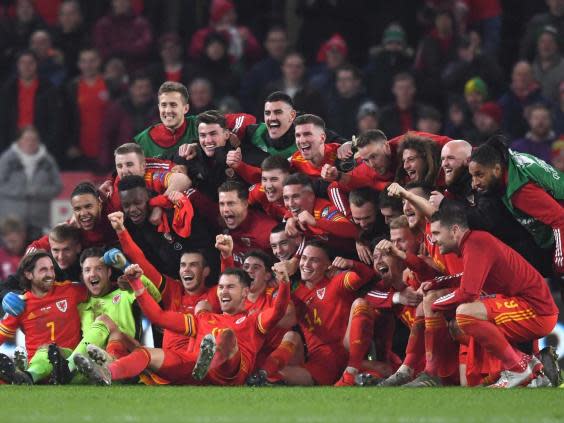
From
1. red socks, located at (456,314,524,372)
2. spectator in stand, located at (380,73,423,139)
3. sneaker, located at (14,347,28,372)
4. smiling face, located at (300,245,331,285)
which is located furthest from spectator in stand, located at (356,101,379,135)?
sneaker, located at (14,347,28,372)

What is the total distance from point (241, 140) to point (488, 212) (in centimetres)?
251

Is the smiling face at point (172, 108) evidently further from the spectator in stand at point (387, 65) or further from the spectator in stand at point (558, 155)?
the spectator in stand at point (387, 65)

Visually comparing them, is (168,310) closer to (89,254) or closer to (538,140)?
(89,254)

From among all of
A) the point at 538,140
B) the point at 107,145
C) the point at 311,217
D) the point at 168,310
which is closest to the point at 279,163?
the point at 311,217

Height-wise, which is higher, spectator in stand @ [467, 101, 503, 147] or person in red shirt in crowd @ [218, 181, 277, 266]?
spectator in stand @ [467, 101, 503, 147]

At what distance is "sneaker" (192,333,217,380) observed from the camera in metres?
10.5

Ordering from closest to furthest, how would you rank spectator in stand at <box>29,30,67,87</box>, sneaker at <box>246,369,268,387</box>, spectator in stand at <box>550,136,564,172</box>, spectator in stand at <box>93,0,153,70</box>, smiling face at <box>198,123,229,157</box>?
sneaker at <box>246,369,268,387</box> → smiling face at <box>198,123,229,157</box> → spectator in stand at <box>550,136,564,172</box> → spectator in stand at <box>29,30,67,87</box> → spectator in stand at <box>93,0,153,70</box>

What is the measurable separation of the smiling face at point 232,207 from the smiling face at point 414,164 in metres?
1.41

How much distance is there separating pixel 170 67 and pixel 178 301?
5518 mm

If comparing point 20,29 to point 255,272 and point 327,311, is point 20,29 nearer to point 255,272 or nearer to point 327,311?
point 255,272

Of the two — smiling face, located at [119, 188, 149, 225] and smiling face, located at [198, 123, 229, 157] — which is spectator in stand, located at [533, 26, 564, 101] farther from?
smiling face, located at [119, 188, 149, 225]

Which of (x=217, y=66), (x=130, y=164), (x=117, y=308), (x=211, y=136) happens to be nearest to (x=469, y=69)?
(x=217, y=66)

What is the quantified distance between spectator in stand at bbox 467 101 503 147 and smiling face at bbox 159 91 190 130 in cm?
384

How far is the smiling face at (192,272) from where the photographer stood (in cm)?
1160
